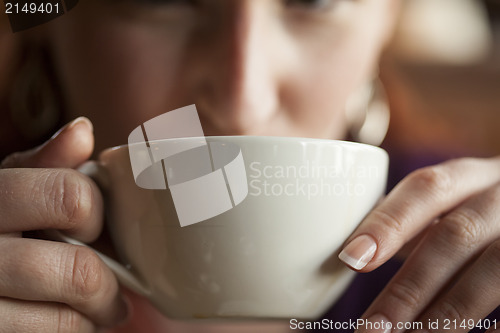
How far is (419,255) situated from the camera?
301 millimetres

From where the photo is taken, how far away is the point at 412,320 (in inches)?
11.0

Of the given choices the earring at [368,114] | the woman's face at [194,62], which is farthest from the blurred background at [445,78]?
the woman's face at [194,62]

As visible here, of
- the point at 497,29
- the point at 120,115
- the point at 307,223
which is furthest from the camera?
the point at 497,29

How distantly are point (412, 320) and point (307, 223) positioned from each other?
0.10m

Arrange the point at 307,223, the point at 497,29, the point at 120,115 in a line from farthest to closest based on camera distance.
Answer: the point at 497,29 < the point at 120,115 < the point at 307,223

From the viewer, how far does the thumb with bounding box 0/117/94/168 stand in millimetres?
294

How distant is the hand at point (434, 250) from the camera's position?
28 cm

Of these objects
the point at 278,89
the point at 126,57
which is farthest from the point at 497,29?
the point at 126,57

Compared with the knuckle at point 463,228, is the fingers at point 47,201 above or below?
above

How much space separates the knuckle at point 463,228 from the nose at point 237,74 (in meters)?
0.17

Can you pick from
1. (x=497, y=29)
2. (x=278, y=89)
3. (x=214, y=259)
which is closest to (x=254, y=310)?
(x=214, y=259)

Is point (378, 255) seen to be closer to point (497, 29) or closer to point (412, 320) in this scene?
point (412, 320)

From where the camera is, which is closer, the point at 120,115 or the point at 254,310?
the point at 254,310

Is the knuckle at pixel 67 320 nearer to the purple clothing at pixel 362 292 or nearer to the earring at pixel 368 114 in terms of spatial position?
the purple clothing at pixel 362 292
